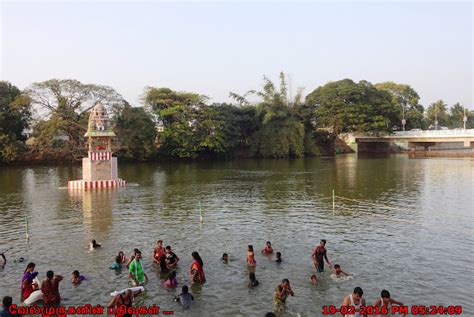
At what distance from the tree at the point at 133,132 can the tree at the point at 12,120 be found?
1485 cm

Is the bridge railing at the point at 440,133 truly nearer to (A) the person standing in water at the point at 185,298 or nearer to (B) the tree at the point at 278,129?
(B) the tree at the point at 278,129

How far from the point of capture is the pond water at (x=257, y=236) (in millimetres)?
16500

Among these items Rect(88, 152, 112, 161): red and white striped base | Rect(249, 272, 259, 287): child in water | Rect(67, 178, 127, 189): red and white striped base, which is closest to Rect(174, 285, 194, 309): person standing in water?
Rect(249, 272, 259, 287): child in water

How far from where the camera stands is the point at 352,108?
9894 cm

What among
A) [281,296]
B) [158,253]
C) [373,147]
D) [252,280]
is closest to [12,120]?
[158,253]

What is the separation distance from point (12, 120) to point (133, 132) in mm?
19104

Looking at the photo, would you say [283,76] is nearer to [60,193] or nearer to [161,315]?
[60,193]

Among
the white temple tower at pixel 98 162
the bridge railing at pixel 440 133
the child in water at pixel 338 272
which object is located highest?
the bridge railing at pixel 440 133

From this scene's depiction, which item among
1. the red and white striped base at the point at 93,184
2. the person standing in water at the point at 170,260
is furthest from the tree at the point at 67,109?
the person standing in water at the point at 170,260

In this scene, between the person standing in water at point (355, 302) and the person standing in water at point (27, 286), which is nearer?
the person standing in water at point (355, 302)

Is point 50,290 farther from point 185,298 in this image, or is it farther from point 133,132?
point 133,132

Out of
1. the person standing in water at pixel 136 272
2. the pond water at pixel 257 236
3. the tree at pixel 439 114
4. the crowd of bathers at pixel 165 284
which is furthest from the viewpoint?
the tree at pixel 439 114

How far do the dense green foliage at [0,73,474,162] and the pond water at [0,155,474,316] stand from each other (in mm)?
26275

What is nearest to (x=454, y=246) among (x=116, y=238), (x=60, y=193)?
(x=116, y=238)
